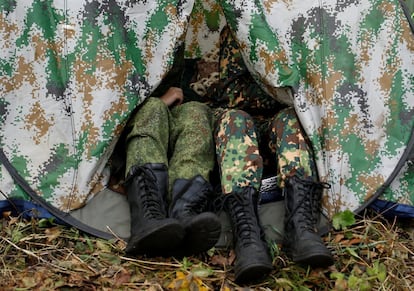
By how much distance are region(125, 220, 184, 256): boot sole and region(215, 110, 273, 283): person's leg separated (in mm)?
215

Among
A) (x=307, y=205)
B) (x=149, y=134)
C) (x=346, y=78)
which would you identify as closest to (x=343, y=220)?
(x=307, y=205)

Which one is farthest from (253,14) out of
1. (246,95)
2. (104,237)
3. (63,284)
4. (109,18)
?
(63,284)

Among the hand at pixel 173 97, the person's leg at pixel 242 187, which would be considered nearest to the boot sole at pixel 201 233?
the person's leg at pixel 242 187

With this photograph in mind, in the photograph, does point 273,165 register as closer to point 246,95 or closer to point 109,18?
point 246,95

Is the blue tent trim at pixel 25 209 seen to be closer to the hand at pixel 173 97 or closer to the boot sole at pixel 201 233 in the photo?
the boot sole at pixel 201 233

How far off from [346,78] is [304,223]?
0.62m

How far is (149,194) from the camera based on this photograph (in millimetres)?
2320

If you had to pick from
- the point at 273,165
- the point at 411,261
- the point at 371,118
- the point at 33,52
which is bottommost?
the point at 411,261

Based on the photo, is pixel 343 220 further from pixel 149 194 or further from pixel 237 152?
pixel 149 194

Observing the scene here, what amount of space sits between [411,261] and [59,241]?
4.06 ft

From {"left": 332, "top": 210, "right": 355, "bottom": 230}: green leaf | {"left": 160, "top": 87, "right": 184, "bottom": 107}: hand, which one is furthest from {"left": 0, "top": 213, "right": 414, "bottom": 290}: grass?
{"left": 160, "top": 87, "right": 184, "bottom": 107}: hand

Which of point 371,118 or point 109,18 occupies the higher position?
point 109,18

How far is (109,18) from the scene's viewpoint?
257 cm

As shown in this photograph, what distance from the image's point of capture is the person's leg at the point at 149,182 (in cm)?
212
